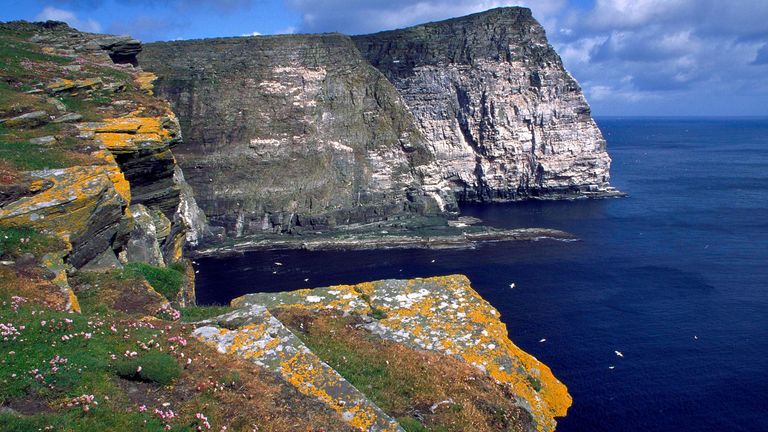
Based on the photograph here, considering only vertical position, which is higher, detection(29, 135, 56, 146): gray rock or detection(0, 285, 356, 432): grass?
detection(29, 135, 56, 146): gray rock

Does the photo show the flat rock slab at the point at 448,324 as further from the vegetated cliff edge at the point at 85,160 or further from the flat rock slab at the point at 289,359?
the vegetated cliff edge at the point at 85,160

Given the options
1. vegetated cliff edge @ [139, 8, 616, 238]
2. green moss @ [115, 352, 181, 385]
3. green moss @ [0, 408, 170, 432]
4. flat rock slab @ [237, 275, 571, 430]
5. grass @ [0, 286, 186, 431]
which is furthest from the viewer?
vegetated cliff edge @ [139, 8, 616, 238]

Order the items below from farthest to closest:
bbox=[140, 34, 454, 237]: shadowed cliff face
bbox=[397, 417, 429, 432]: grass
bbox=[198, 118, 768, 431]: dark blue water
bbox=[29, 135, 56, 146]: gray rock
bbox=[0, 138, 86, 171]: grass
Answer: bbox=[140, 34, 454, 237]: shadowed cliff face < bbox=[198, 118, 768, 431]: dark blue water < bbox=[29, 135, 56, 146]: gray rock < bbox=[0, 138, 86, 171]: grass < bbox=[397, 417, 429, 432]: grass

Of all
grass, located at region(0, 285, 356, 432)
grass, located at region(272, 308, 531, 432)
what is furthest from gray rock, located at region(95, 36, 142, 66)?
grass, located at region(272, 308, 531, 432)

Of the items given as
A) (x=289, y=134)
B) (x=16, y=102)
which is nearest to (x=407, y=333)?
(x=16, y=102)

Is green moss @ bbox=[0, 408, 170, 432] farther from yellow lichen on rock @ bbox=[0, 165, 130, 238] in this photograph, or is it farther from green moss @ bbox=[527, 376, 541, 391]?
yellow lichen on rock @ bbox=[0, 165, 130, 238]

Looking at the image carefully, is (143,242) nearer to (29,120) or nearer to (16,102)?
(29,120)
